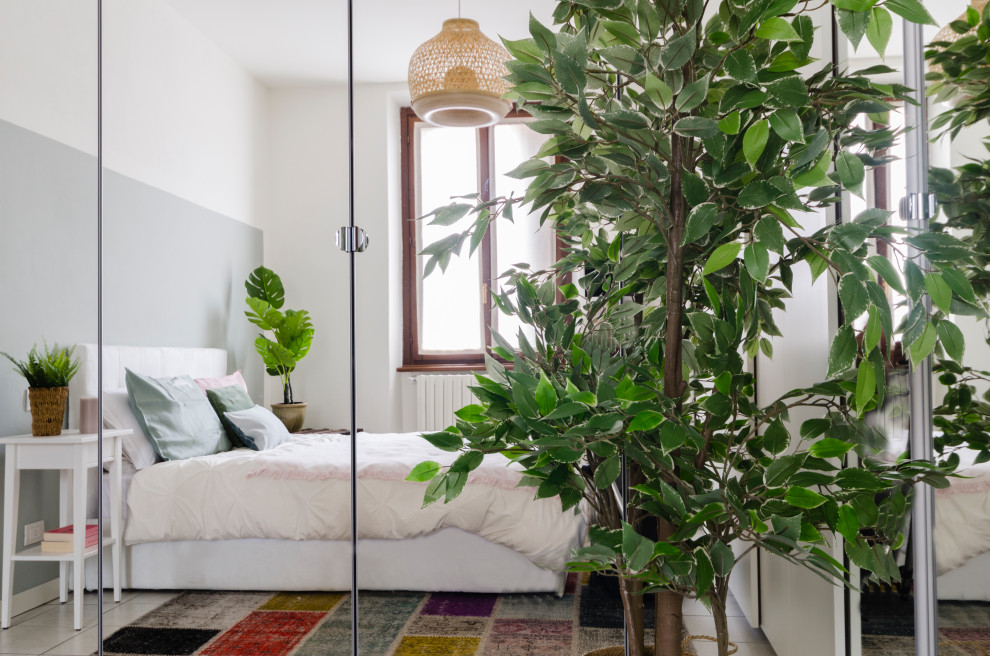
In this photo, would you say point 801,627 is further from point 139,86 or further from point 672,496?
point 139,86

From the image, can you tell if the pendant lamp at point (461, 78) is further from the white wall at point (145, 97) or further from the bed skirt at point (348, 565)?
the bed skirt at point (348, 565)

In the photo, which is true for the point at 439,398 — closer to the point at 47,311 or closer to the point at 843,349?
the point at 843,349

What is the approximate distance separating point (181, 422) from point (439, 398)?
0.76 metres

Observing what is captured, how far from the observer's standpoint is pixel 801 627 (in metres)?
1.82

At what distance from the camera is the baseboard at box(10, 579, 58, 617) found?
2055 millimetres

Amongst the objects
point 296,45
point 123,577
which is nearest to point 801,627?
point 123,577

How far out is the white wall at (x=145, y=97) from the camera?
2.06 meters

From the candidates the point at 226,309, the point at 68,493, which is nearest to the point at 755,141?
the point at 226,309

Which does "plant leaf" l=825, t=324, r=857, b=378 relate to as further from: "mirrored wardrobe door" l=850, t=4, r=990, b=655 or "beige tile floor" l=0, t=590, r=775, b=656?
"beige tile floor" l=0, t=590, r=775, b=656

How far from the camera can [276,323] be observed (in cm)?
208

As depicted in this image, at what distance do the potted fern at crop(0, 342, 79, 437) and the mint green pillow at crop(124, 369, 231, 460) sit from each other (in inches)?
12.0

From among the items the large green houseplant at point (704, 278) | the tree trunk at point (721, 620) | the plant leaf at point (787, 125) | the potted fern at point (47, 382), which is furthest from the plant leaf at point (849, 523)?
the potted fern at point (47, 382)

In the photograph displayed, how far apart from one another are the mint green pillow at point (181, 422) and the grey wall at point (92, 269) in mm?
132

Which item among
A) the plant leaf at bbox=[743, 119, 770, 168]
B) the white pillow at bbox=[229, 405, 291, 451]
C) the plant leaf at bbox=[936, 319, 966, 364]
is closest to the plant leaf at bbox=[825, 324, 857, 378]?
the plant leaf at bbox=[936, 319, 966, 364]
